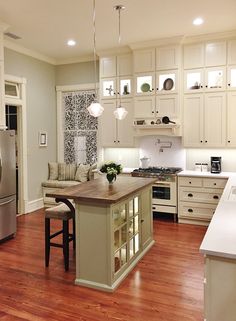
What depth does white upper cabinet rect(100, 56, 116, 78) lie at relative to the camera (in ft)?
19.6

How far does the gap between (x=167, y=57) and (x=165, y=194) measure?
8.06ft

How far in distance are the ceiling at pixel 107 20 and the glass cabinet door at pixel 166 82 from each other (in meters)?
0.64

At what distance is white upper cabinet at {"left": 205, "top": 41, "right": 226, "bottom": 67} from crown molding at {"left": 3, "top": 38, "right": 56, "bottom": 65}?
3.32m

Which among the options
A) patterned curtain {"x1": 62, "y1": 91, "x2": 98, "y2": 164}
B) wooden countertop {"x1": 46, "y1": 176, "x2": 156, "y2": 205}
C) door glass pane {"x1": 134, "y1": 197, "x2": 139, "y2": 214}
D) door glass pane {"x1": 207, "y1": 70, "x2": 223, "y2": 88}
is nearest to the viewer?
wooden countertop {"x1": 46, "y1": 176, "x2": 156, "y2": 205}

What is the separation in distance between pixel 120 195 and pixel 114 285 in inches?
36.0

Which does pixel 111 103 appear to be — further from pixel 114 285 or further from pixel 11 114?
pixel 114 285

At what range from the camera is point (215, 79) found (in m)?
5.28

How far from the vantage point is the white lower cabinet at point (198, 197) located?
16.6ft

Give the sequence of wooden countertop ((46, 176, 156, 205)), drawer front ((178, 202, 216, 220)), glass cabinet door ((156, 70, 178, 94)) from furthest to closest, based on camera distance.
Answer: glass cabinet door ((156, 70, 178, 94)), drawer front ((178, 202, 216, 220)), wooden countertop ((46, 176, 156, 205))

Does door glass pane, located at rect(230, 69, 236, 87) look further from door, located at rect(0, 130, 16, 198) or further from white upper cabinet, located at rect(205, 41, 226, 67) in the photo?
door, located at rect(0, 130, 16, 198)

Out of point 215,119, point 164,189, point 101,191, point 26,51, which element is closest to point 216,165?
point 215,119

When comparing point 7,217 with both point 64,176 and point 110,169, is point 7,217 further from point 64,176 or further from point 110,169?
point 64,176

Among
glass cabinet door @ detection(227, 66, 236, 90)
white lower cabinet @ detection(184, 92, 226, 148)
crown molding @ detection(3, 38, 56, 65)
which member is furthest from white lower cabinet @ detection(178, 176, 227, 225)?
crown molding @ detection(3, 38, 56, 65)

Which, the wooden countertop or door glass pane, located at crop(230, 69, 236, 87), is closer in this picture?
the wooden countertop
